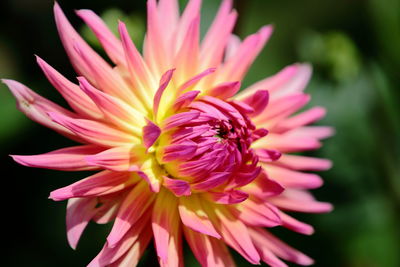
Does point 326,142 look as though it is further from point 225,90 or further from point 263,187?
point 225,90

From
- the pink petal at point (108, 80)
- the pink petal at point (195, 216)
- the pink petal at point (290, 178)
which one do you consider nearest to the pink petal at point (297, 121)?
the pink petal at point (290, 178)

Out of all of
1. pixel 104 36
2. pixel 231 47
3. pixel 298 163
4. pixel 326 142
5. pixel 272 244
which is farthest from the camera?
pixel 326 142

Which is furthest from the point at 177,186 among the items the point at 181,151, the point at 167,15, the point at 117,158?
the point at 167,15

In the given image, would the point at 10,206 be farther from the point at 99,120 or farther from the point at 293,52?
the point at 293,52

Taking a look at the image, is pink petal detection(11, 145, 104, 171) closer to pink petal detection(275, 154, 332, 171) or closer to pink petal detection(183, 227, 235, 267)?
pink petal detection(183, 227, 235, 267)

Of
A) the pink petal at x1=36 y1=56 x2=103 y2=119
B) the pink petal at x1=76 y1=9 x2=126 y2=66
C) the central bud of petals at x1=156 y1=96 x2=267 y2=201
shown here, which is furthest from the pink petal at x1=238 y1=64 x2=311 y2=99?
the pink petal at x1=36 y1=56 x2=103 y2=119

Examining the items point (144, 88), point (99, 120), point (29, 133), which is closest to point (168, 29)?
point (144, 88)
